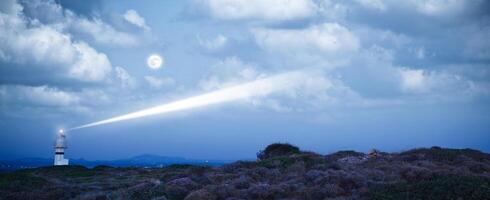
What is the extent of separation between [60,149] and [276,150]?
3464cm

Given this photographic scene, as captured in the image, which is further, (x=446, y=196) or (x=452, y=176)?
(x=452, y=176)

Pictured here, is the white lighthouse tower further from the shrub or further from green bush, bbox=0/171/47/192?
the shrub

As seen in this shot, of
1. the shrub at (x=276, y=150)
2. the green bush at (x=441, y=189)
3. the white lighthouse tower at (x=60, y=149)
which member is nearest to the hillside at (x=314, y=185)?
the green bush at (x=441, y=189)

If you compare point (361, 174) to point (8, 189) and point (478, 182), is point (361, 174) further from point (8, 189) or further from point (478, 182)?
point (8, 189)

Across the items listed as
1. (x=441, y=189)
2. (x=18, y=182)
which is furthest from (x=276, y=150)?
(x=441, y=189)

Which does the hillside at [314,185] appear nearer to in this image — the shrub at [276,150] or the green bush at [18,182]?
the green bush at [18,182]

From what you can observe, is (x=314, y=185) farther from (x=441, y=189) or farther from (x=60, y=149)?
(x=60, y=149)

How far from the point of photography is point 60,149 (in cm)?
5997

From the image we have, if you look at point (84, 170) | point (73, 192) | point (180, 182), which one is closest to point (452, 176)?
point (180, 182)

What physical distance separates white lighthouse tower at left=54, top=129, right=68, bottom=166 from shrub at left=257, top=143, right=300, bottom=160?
32.1 metres

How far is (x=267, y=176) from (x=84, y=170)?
2998 centimetres

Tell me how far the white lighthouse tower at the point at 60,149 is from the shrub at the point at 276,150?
105ft

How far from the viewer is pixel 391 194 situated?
15.1 meters

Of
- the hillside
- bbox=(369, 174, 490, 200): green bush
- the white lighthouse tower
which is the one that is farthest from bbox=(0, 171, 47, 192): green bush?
the white lighthouse tower
